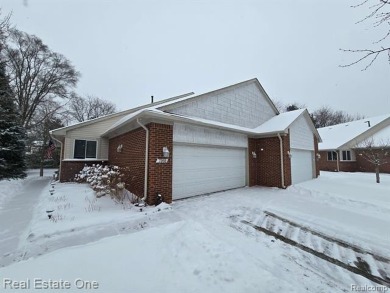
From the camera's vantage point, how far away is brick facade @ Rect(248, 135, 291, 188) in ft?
32.2

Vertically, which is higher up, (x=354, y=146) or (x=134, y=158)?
(x=354, y=146)

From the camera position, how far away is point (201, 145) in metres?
7.79

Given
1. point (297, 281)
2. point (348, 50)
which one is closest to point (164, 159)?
point (297, 281)

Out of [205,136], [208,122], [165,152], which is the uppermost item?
[208,122]

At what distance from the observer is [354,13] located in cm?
354

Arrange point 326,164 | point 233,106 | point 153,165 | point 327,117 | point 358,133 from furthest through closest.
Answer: point 327,117 < point 326,164 < point 358,133 < point 233,106 < point 153,165

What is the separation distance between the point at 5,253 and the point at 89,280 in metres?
2.17

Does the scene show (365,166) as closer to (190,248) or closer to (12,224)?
(190,248)

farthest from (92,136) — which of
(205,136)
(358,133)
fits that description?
(358,133)

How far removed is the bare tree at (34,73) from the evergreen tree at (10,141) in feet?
22.5

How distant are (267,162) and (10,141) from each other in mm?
15882

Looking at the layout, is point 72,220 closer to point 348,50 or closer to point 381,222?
point 348,50

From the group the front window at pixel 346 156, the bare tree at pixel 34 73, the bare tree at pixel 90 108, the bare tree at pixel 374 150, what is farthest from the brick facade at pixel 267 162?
the bare tree at pixel 90 108

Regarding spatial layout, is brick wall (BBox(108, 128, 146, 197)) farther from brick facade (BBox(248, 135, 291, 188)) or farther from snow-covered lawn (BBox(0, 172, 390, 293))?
brick facade (BBox(248, 135, 291, 188))
